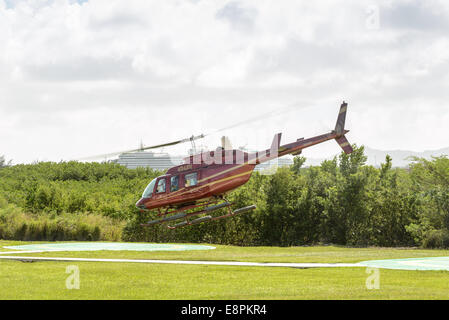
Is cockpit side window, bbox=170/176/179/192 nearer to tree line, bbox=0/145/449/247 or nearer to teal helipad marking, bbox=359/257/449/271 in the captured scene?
teal helipad marking, bbox=359/257/449/271

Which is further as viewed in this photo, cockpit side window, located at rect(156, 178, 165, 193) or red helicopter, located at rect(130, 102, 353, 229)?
cockpit side window, located at rect(156, 178, 165, 193)

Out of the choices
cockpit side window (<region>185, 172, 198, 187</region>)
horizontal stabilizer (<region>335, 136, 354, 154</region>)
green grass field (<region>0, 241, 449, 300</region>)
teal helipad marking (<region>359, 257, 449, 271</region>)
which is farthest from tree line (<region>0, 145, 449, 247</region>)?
green grass field (<region>0, 241, 449, 300</region>)

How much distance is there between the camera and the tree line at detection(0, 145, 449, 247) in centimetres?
4462

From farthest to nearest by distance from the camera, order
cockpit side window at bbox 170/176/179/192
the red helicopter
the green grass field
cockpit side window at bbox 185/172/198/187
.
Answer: cockpit side window at bbox 170/176/179/192, cockpit side window at bbox 185/172/198/187, the red helicopter, the green grass field

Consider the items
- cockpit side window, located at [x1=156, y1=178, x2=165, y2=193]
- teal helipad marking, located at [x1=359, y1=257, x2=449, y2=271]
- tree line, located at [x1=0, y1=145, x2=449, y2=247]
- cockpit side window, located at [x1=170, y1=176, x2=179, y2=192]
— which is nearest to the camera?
teal helipad marking, located at [x1=359, y1=257, x2=449, y2=271]

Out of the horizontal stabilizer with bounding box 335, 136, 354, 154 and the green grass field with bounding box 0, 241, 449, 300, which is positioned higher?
the horizontal stabilizer with bounding box 335, 136, 354, 154

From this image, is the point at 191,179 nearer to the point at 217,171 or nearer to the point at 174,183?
the point at 174,183

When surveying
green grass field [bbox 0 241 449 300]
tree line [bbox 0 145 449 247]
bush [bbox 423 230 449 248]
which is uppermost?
tree line [bbox 0 145 449 247]

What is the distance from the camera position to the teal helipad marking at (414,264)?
78.7 feet

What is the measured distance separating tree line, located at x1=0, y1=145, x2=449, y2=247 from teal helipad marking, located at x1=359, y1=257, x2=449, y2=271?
40.9 feet

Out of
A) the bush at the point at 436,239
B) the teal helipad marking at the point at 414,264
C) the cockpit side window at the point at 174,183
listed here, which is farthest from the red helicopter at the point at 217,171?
the bush at the point at 436,239

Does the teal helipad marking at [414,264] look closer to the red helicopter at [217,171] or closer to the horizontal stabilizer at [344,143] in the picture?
the horizontal stabilizer at [344,143]
